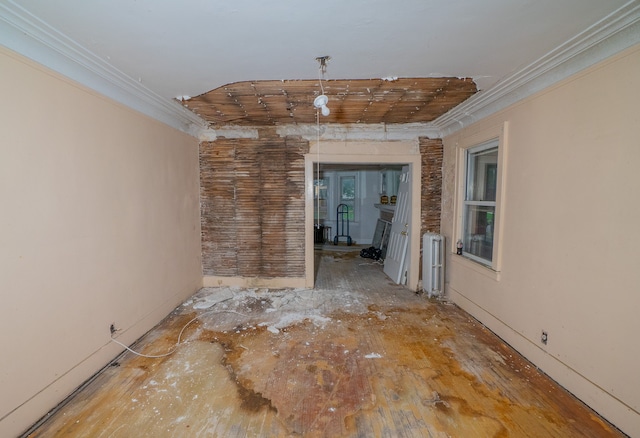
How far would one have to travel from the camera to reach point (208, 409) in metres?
1.71

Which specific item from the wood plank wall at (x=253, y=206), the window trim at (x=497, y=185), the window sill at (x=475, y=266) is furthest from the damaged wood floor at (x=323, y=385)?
the wood plank wall at (x=253, y=206)

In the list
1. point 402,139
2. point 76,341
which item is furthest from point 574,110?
point 76,341

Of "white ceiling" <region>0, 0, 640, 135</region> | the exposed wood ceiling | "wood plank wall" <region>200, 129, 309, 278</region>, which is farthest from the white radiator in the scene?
"white ceiling" <region>0, 0, 640, 135</region>

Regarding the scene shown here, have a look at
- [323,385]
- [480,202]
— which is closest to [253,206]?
[323,385]

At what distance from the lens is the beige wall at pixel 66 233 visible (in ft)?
4.94

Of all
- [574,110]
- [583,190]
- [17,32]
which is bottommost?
[583,190]

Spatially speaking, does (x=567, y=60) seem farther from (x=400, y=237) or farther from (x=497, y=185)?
(x=400, y=237)

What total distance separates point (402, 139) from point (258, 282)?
8.92 ft

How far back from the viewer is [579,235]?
1812 millimetres

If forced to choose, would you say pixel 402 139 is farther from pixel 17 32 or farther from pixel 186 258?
pixel 17 32

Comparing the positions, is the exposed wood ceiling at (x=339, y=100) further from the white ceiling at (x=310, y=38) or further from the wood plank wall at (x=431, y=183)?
the wood plank wall at (x=431, y=183)

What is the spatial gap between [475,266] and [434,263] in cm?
61

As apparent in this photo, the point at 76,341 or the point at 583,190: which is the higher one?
the point at 583,190

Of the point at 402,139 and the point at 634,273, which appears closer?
the point at 634,273
